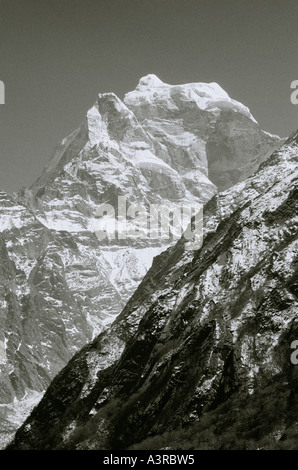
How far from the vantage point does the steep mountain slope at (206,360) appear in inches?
4395

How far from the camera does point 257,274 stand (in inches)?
5349

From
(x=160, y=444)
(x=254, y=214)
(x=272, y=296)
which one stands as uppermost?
(x=254, y=214)

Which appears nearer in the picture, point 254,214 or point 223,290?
point 223,290

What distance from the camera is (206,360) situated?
122m

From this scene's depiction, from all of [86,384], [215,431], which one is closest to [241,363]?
[215,431]

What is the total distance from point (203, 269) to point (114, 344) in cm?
2139

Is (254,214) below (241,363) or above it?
above

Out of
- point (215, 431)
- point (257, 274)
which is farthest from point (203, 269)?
point (215, 431)

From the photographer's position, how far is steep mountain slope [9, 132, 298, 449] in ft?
366

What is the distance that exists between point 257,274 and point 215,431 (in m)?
35.3
